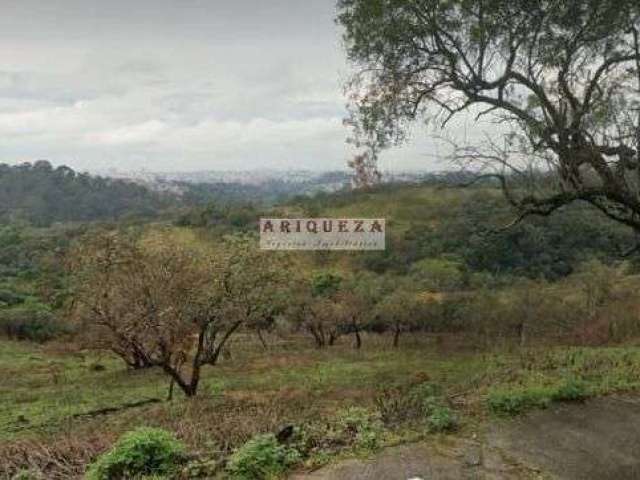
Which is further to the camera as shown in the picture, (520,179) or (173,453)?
(520,179)

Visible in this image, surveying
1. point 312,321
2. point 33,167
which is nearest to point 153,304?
point 312,321

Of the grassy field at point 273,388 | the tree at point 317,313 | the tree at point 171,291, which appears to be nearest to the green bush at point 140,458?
the grassy field at point 273,388

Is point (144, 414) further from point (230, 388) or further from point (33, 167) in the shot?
point (33, 167)

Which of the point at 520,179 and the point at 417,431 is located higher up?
the point at 520,179

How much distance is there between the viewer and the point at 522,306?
123 feet

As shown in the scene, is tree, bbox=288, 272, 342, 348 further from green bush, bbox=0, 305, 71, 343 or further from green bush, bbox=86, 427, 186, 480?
green bush, bbox=86, 427, 186, 480

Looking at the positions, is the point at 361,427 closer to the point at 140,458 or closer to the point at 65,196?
the point at 140,458

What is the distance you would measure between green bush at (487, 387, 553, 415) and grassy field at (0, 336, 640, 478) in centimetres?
1

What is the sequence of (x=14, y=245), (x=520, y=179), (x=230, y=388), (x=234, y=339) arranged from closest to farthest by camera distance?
1. (x=520, y=179)
2. (x=230, y=388)
3. (x=234, y=339)
4. (x=14, y=245)

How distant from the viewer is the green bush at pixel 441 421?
6750mm

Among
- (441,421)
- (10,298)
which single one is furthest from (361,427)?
(10,298)

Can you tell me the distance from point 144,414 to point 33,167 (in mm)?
159335
